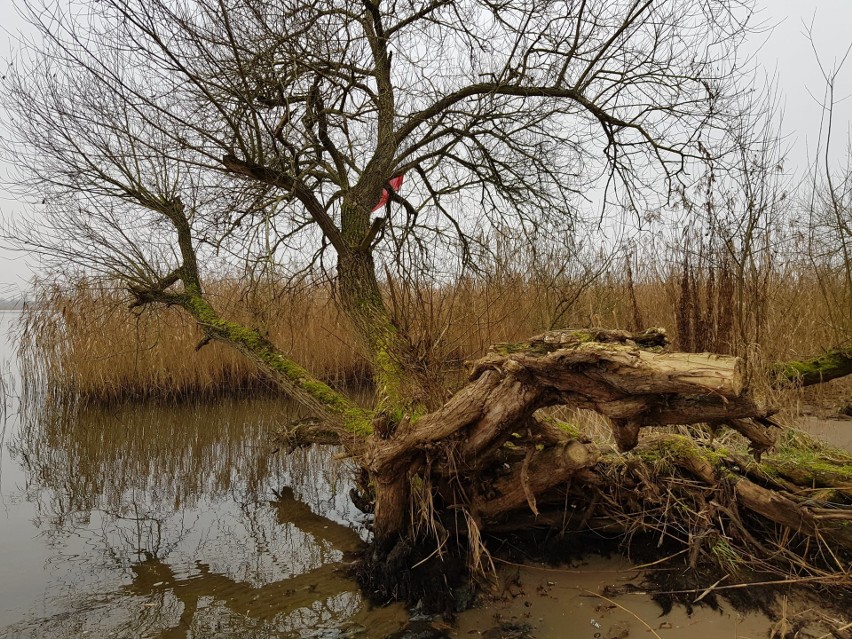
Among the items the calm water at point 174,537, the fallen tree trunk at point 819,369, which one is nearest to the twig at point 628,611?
the calm water at point 174,537

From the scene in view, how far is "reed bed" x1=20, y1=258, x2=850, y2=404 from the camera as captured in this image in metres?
3.96

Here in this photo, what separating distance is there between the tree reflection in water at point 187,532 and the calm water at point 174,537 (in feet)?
0.04

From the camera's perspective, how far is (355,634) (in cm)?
256

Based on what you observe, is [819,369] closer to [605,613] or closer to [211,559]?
[605,613]

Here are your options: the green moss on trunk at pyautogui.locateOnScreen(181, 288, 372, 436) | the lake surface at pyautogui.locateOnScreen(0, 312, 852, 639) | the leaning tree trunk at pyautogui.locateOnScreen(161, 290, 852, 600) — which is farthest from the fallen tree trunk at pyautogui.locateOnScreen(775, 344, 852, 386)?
the green moss on trunk at pyautogui.locateOnScreen(181, 288, 372, 436)

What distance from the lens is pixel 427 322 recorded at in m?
3.33

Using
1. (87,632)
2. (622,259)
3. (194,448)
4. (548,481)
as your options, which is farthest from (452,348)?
(194,448)

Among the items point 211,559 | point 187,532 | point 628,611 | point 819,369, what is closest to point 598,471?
point 628,611

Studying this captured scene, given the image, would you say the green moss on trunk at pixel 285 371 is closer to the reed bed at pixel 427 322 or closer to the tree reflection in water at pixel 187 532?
the reed bed at pixel 427 322

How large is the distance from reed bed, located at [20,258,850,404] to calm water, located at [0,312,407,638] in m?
1.28

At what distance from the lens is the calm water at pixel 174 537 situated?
282cm

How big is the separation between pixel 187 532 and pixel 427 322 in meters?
2.65

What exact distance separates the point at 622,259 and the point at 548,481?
153 inches

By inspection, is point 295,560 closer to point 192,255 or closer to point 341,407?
point 341,407
